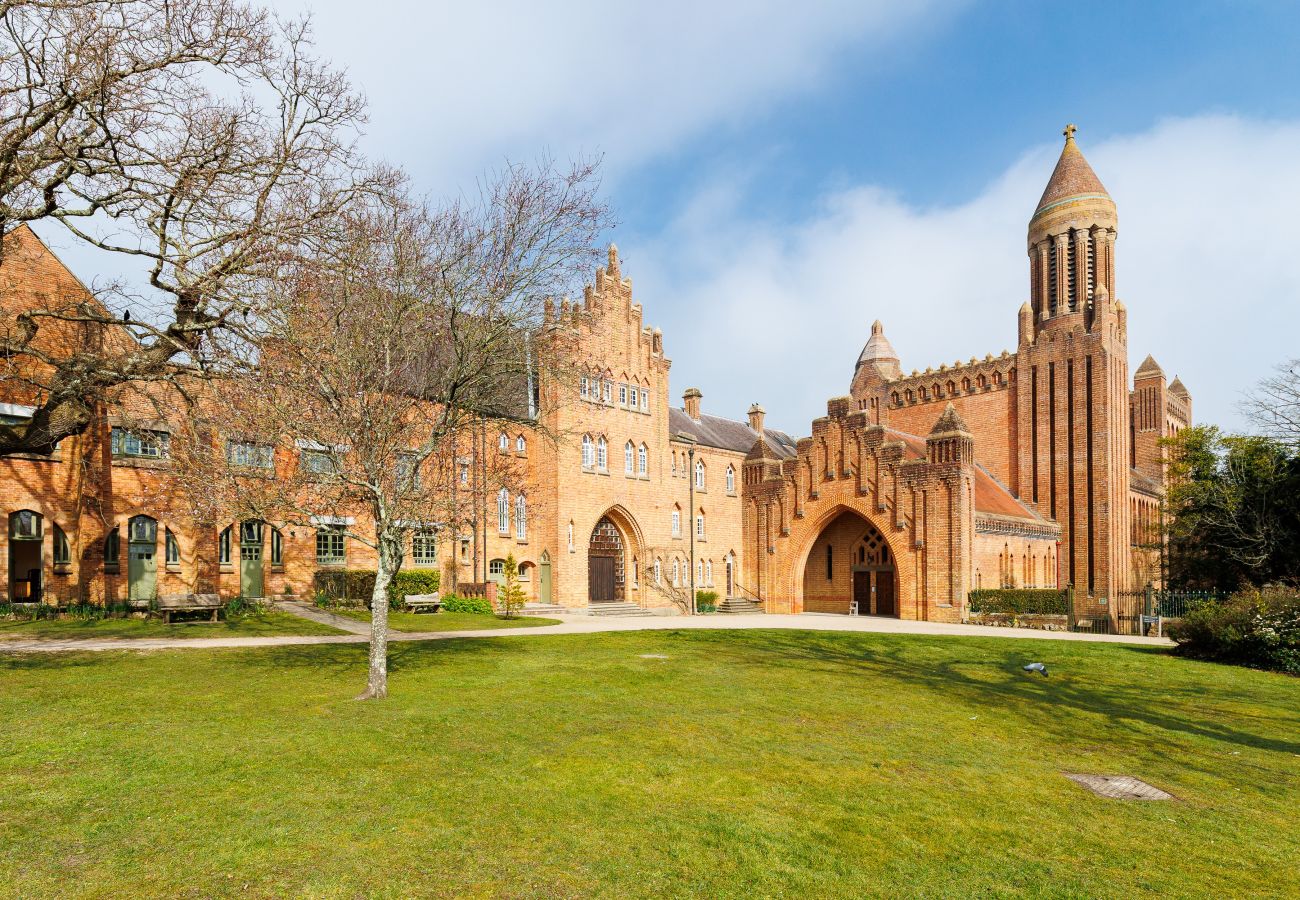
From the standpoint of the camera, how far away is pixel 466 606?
29.2m

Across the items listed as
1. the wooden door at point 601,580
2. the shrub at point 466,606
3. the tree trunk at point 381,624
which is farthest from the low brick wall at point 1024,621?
the tree trunk at point 381,624

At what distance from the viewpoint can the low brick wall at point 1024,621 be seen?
29.5m

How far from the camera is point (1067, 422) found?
40.8 m

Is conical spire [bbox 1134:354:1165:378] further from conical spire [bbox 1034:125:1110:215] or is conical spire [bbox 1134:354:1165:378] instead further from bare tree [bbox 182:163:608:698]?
bare tree [bbox 182:163:608:698]

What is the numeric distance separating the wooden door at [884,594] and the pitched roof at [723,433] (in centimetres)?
846

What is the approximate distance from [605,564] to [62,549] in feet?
67.6

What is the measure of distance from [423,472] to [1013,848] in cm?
1051

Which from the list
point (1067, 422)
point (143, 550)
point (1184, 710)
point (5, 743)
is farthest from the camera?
point (1067, 422)

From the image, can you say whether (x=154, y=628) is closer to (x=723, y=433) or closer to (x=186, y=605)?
(x=186, y=605)

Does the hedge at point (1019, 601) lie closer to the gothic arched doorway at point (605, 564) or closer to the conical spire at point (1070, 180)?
the gothic arched doorway at point (605, 564)

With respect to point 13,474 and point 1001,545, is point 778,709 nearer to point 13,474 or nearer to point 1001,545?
point 13,474

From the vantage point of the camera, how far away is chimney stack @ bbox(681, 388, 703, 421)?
4472 centimetres

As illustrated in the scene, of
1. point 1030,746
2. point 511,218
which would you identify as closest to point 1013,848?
point 1030,746

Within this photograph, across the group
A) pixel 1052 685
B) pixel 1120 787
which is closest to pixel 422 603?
pixel 1052 685
